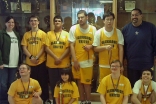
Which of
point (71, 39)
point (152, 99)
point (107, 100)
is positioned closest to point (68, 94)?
point (107, 100)

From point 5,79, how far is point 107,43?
1.51 meters

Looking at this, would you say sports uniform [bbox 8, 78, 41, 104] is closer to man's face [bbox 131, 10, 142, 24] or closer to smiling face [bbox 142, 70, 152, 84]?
smiling face [bbox 142, 70, 152, 84]

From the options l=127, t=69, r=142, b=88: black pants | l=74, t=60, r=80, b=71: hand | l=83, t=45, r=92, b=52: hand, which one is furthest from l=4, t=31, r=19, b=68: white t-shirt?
l=127, t=69, r=142, b=88: black pants

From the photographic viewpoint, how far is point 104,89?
3.22m

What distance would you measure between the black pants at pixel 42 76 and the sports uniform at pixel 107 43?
2.73ft

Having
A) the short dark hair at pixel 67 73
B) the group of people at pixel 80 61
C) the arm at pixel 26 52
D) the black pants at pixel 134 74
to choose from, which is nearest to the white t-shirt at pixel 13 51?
the group of people at pixel 80 61

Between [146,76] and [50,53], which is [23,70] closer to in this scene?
[50,53]

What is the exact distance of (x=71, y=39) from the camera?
12.1 ft

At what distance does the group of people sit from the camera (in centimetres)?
329

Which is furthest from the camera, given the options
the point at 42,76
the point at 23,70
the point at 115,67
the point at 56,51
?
the point at 42,76

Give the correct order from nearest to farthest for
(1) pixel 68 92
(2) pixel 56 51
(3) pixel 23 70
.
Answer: (3) pixel 23 70 < (1) pixel 68 92 < (2) pixel 56 51

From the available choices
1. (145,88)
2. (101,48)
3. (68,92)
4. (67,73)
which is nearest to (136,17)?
(101,48)

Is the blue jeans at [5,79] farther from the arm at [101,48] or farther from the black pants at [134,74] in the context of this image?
the black pants at [134,74]

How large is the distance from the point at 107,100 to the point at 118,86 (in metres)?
0.22
